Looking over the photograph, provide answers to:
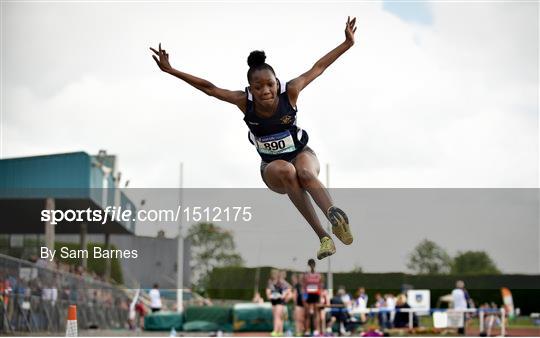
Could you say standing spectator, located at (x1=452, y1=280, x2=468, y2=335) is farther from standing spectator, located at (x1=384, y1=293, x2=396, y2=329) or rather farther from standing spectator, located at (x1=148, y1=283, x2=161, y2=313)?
standing spectator, located at (x1=148, y1=283, x2=161, y2=313)

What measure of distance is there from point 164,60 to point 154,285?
499 inches

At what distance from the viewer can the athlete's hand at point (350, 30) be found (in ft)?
26.1

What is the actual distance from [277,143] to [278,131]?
11cm

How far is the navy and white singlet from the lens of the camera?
26.4ft

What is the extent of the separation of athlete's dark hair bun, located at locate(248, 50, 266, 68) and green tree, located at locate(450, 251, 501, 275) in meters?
15.0

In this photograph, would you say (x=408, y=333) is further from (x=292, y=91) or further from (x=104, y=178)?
(x=292, y=91)

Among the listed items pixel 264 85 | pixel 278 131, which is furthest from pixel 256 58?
pixel 278 131

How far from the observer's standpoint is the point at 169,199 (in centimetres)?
1527

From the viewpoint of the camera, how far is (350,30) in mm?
8047

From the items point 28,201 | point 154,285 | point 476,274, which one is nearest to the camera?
point 154,285

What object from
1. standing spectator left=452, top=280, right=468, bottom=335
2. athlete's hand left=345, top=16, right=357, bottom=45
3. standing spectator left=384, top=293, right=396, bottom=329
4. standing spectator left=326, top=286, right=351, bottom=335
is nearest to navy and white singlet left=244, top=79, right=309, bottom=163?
athlete's hand left=345, top=16, right=357, bottom=45

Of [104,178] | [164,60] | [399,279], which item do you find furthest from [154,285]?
[164,60]

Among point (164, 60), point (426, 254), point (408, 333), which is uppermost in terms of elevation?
point (164, 60)

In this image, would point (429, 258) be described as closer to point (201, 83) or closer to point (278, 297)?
point (278, 297)
